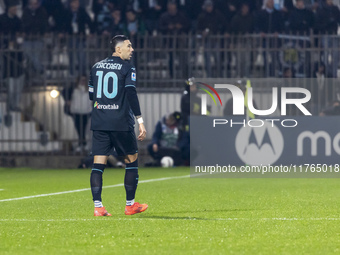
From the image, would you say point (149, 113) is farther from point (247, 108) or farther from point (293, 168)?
point (293, 168)

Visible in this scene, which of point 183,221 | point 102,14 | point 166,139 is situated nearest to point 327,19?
point 166,139

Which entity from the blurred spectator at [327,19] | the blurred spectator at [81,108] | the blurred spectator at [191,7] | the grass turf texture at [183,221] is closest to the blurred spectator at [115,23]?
the blurred spectator at [191,7]

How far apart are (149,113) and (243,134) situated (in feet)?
7.46

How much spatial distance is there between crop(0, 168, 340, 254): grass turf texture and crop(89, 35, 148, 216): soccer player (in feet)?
1.73

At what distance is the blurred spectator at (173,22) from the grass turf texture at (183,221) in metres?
7.89

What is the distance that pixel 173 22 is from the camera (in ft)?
69.1

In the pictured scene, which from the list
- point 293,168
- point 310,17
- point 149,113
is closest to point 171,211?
point 293,168

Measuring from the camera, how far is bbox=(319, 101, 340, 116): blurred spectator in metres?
18.3

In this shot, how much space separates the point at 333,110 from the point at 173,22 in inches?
188

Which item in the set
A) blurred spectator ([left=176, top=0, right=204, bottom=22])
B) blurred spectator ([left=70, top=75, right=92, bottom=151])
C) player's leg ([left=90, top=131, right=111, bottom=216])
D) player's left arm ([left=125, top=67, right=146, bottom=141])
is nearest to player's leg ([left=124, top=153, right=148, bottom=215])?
player's leg ([left=90, top=131, right=111, bottom=216])

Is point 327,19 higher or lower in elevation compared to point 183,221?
higher

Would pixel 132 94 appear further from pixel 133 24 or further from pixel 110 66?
pixel 133 24

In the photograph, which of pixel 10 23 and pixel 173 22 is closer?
pixel 173 22

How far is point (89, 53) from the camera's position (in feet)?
63.3
